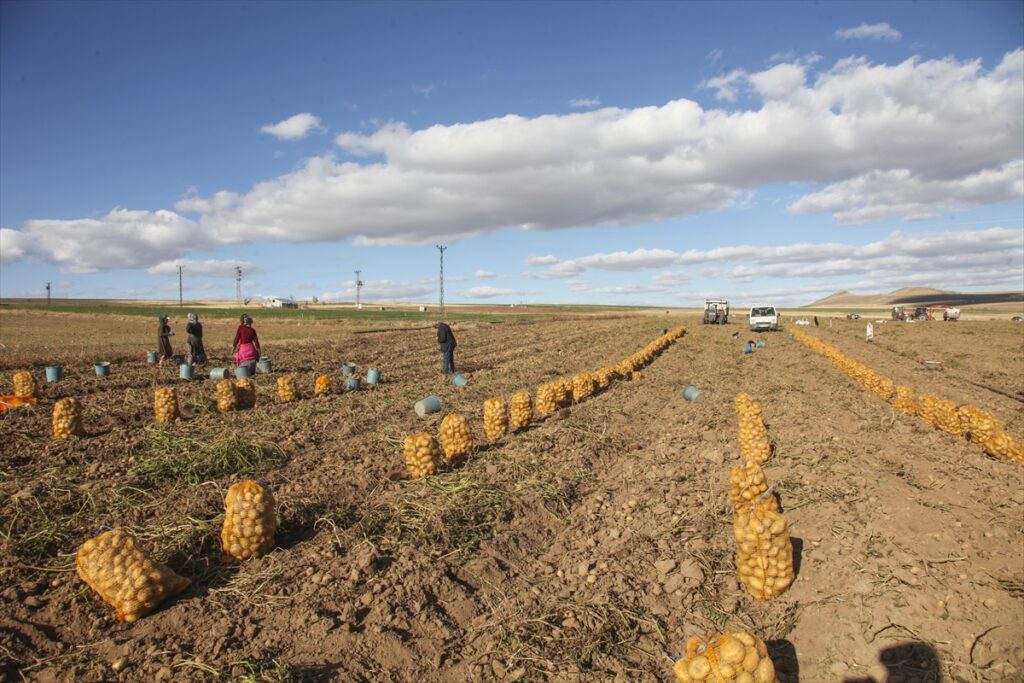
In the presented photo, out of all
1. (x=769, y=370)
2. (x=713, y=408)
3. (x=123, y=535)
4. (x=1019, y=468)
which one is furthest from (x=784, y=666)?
(x=769, y=370)

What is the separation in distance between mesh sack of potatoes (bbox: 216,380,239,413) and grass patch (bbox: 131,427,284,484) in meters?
2.71

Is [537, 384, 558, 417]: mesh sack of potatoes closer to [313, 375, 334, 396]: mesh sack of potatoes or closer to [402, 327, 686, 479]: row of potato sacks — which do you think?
[402, 327, 686, 479]: row of potato sacks

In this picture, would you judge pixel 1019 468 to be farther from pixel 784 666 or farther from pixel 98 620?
pixel 98 620

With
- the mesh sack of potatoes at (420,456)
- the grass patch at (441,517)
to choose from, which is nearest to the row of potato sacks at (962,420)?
the grass patch at (441,517)

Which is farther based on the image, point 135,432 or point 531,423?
point 531,423

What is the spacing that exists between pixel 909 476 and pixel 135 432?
37.7 ft

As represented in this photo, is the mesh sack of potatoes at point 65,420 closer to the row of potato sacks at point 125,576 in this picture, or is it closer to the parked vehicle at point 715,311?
the row of potato sacks at point 125,576

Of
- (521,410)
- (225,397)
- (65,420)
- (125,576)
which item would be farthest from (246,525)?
(225,397)

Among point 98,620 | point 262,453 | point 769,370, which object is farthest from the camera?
point 769,370

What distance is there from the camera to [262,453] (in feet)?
29.2

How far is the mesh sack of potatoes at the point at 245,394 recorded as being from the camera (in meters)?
12.8

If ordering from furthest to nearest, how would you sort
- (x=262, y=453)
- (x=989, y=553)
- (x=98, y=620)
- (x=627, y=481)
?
(x=262, y=453) → (x=627, y=481) → (x=989, y=553) → (x=98, y=620)

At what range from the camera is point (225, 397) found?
41.1 ft

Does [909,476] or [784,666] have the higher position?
[909,476]
